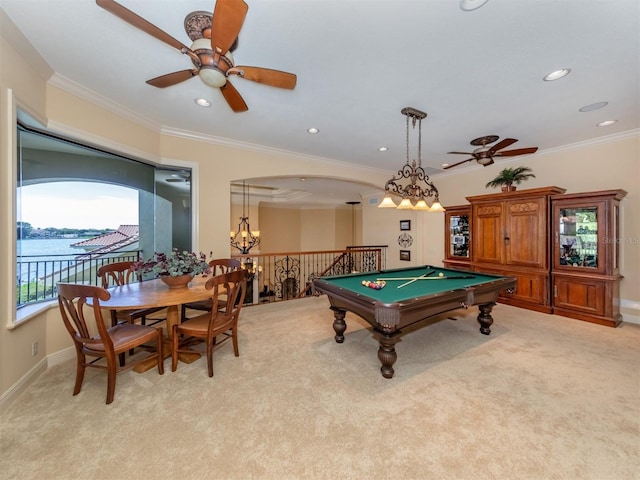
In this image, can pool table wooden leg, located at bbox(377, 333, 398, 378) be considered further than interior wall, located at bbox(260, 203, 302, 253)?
No

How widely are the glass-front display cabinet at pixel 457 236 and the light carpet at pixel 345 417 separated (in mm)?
2407

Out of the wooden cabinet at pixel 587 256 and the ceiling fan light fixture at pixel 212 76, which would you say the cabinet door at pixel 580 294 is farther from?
the ceiling fan light fixture at pixel 212 76

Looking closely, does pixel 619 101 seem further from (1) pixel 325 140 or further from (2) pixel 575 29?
(1) pixel 325 140

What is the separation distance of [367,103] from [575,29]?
1.70m

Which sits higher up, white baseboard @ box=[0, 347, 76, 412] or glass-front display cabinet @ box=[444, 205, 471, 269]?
glass-front display cabinet @ box=[444, 205, 471, 269]

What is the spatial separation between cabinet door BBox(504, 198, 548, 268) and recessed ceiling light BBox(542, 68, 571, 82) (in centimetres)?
234

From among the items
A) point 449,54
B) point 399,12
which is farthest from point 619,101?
point 399,12

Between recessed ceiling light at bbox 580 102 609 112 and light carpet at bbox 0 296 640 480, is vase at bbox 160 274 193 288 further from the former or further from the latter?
recessed ceiling light at bbox 580 102 609 112

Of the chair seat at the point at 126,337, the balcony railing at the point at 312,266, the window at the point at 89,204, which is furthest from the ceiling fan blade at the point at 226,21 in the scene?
the balcony railing at the point at 312,266

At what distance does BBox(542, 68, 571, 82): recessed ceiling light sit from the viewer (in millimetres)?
2292

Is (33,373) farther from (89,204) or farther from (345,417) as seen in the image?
(345,417)

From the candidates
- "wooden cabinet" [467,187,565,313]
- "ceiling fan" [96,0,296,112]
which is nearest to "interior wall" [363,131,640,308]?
"wooden cabinet" [467,187,565,313]

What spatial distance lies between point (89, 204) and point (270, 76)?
2.93 meters

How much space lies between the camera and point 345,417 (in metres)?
1.87
